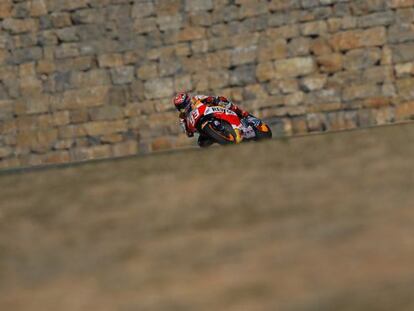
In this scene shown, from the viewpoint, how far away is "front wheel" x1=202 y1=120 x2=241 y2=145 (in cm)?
1292

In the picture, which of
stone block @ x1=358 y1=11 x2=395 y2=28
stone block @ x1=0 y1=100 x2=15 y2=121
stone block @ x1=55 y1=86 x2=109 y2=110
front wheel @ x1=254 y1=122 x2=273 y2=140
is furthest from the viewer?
stone block @ x1=0 y1=100 x2=15 y2=121

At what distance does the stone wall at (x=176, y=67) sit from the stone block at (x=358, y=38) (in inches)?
0.6

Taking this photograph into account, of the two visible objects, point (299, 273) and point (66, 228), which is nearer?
point (299, 273)

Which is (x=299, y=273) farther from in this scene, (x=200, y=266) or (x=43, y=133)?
(x=43, y=133)

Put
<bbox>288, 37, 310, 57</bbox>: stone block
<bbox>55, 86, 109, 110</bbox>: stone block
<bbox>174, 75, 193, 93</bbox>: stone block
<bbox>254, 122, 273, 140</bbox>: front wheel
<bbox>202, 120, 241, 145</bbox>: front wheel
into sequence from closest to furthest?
<bbox>202, 120, 241, 145</bbox>: front wheel < <bbox>254, 122, 273, 140</bbox>: front wheel < <bbox>288, 37, 310, 57</bbox>: stone block < <bbox>174, 75, 193, 93</bbox>: stone block < <bbox>55, 86, 109, 110</bbox>: stone block

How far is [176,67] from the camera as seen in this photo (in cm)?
1733

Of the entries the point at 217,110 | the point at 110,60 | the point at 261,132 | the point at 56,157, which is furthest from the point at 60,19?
the point at 261,132

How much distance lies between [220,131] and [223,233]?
770 centimetres

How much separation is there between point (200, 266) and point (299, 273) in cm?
48

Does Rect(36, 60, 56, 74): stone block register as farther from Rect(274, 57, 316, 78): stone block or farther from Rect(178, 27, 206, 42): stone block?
Rect(274, 57, 316, 78): stone block

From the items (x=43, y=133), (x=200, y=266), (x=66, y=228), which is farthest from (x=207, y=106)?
(x=200, y=266)

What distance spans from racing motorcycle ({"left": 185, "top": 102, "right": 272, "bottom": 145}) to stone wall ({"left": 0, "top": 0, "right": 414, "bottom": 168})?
3510 millimetres

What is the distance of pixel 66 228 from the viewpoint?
19.2 ft

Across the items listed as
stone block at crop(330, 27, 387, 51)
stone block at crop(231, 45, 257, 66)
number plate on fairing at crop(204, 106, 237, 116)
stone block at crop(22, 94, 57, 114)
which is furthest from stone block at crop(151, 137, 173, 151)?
number plate on fairing at crop(204, 106, 237, 116)
